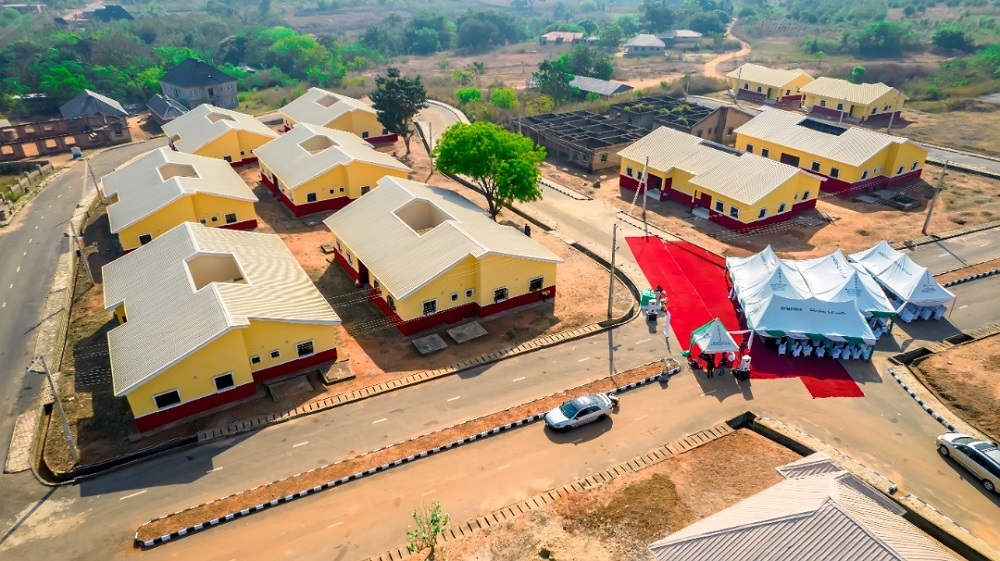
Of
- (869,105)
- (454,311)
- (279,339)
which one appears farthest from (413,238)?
(869,105)

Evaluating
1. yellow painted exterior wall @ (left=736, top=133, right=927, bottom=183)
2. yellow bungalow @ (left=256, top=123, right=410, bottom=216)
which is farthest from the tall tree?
yellow painted exterior wall @ (left=736, top=133, right=927, bottom=183)

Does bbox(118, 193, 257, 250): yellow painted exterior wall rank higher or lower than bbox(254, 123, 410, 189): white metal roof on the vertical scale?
lower

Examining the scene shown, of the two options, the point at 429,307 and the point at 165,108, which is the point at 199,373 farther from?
the point at 165,108

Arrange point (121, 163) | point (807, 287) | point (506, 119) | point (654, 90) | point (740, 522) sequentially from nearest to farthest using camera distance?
point (740, 522)
point (807, 287)
point (121, 163)
point (506, 119)
point (654, 90)

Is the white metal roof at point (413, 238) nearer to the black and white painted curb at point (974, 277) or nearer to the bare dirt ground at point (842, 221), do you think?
the bare dirt ground at point (842, 221)

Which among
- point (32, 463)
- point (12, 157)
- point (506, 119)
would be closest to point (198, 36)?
point (12, 157)

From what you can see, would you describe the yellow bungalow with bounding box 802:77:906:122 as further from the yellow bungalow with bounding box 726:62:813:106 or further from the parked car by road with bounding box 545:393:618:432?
the parked car by road with bounding box 545:393:618:432

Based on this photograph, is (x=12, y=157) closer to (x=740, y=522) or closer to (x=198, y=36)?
(x=198, y=36)
